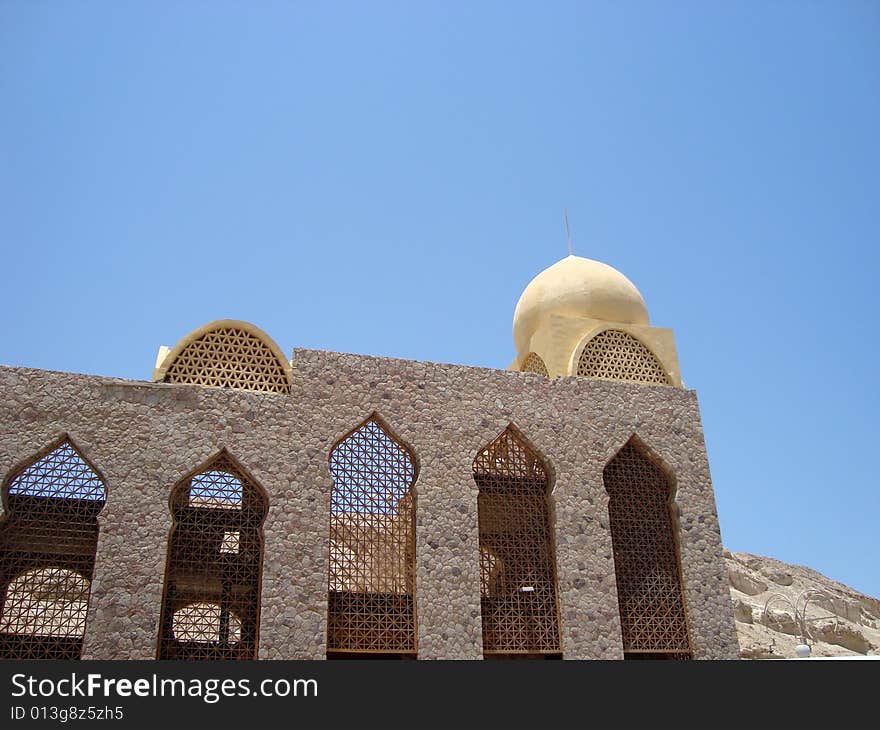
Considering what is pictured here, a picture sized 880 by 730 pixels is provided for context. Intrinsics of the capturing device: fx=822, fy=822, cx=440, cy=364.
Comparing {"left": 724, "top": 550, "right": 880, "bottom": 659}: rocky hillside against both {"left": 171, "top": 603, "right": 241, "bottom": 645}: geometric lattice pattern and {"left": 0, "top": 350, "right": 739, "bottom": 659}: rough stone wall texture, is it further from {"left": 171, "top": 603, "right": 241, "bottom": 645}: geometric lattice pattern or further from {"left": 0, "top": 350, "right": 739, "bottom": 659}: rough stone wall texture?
{"left": 171, "top": 603, "right": 241, "bottom": 645}: geometric lattice pattern

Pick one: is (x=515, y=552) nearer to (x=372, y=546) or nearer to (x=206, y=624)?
(x=372, y=546)

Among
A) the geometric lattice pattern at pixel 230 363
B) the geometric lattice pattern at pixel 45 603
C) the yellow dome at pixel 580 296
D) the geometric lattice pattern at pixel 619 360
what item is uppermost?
the yellow dome at pixel 580 296

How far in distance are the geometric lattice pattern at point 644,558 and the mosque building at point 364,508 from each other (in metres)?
0.03

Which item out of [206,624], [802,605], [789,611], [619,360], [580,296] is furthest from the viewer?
[802,605]

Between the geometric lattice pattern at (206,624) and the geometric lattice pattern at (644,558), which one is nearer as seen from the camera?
the geometric lattice pattern at (206,624)

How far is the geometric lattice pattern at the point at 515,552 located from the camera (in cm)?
1109

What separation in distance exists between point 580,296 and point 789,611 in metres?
14.9

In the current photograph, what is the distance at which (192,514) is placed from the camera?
10.9m

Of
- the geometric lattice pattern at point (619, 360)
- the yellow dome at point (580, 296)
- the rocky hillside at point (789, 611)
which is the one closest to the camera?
the geometric lattice pattern at point (619, 360)

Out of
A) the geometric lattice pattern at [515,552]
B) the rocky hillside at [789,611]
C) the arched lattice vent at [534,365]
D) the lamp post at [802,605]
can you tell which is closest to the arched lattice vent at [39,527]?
the geometric lattice pattern at [515,552]

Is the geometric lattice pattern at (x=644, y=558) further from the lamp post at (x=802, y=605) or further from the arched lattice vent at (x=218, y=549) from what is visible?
the lamp post at (x=802, y=605)

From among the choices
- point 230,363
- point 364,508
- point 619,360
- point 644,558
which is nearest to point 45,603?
point 230,363

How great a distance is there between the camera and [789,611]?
77.8ft

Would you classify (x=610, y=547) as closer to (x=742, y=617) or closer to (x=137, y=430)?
(x=137, y=430)
